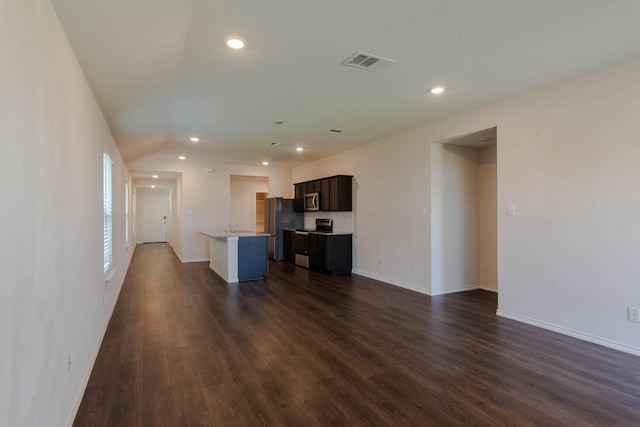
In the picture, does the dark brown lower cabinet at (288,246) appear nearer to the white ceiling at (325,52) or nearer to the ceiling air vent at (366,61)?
the white ceiling at (325,52)

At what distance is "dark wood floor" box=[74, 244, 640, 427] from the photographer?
211 centimetres

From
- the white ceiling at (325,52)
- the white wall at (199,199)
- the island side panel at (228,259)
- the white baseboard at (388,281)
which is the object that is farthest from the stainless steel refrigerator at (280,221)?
the white ceiling at (325,52)

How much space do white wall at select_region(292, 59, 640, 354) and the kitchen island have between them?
380cm

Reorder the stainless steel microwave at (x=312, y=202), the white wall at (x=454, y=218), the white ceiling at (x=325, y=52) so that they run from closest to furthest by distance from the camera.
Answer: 1. the white ceiling at (x=325, y=52)
2. the white wall at (x=454, y=218)
3. the stainless steel microwave at (x=312, y=202)

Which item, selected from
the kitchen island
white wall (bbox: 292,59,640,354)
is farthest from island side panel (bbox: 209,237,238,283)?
white wall (bbox: 292,59,640,354)

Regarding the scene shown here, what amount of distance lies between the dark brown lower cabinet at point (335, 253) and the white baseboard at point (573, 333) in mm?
3230

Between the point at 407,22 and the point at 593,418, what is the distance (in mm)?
2897

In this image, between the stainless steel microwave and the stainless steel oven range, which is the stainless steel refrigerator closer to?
the stainless steel microwave

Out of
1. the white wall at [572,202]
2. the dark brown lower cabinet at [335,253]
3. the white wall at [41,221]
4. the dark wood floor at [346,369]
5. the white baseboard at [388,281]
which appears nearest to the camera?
the white wall at [41,221]

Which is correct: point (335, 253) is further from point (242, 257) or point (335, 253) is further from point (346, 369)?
point (346, 369)

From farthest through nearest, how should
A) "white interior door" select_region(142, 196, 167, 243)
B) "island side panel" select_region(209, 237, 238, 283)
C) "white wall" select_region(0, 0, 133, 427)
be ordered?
"white interior door" select_region(142, 196, 167, 243) < "island side panel" select_region(209, 237, 238, 283) < "white wall" select_region(0, 0, 133, 427)

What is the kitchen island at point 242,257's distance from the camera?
19.9ft

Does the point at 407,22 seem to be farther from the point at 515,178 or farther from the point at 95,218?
the point at 95,218

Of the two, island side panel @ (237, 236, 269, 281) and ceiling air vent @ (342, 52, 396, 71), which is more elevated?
ceiling air vent @ (342, 52, 396, 71)
